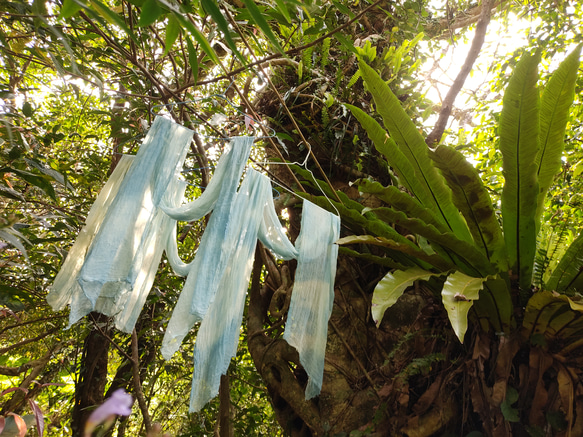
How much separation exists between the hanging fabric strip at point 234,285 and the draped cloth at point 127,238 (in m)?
0.27

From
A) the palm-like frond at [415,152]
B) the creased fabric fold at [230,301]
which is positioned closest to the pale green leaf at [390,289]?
the palm-like frond at [415,152]

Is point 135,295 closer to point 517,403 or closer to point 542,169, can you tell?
point 517,403

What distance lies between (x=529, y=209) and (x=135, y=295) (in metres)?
1.41

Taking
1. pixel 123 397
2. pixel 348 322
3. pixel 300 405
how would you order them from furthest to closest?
pixel 348 322, pixel 300 405, pixel 123 397

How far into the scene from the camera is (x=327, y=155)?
7.49 feet

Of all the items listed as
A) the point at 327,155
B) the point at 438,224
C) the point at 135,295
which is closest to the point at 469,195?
the point at 438,224

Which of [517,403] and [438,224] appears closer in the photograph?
[517,403]

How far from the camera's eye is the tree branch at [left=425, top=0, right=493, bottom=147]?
1.78 metres

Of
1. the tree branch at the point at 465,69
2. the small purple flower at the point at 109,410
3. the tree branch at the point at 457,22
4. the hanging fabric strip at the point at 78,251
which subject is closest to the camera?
the small purple flower at the point at 109,410

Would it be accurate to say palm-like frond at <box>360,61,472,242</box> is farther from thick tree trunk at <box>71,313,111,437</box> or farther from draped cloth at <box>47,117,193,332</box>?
thick tree trunk at <box>71,313,111,437</box>

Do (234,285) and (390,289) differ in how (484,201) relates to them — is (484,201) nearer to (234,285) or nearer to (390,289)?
(390,289)

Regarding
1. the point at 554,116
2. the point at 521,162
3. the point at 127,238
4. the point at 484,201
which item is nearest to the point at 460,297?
the point at 484,201

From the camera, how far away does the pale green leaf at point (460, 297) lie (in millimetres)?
1103

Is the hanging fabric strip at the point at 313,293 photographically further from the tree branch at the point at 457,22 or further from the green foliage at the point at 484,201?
the tree branch at the point at 457,22
